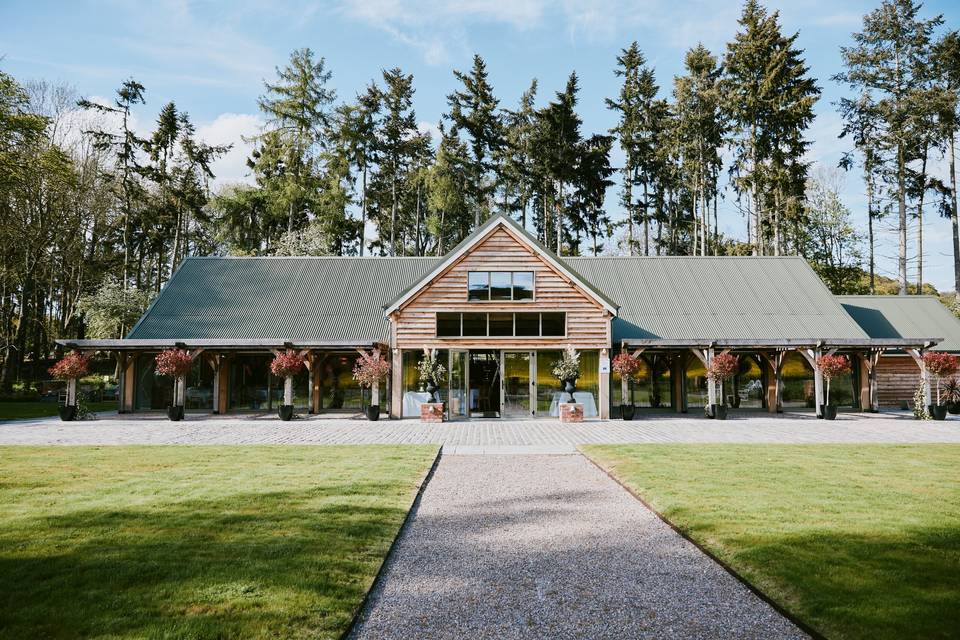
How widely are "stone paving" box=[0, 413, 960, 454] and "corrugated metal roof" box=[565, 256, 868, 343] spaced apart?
3.35 meters

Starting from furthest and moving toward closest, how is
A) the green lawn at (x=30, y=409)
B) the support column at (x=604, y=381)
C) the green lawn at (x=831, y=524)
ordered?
the green lawn at (x=30, y=409), the support column at (x=604, y=381), the green lawn at (x=831, y=524)

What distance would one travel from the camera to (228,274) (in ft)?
79.0

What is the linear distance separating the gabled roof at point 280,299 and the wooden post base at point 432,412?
2884 mm

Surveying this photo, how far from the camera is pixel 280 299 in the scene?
2286 cm

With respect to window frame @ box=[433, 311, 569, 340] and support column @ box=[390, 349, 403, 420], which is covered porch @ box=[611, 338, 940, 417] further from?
support column @ box=[390, 349, 403, 420]

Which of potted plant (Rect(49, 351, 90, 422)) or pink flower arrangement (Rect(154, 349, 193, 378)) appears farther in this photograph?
pink flower arrangement (Rect(154, 349, 193, 378))

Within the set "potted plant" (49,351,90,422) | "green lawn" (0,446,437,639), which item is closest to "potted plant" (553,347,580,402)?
"green lawn" (0,446,437,639)

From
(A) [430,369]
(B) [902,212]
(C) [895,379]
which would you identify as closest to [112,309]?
(A) [430,369]

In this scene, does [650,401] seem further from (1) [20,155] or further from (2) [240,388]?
(1) [20,155]

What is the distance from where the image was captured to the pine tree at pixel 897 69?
28.9m

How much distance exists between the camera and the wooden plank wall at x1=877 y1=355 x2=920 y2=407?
74.3ft

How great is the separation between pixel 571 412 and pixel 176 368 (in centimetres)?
1264

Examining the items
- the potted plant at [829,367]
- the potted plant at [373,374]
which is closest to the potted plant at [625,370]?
the potted plant at [829,367]

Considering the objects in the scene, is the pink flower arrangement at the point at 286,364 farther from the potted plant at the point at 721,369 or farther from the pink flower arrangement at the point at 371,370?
the potted plant at the point at 721,369
